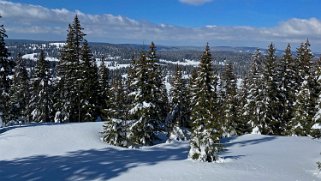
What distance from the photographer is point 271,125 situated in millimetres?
44594

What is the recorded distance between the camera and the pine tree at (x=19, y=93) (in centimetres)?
5803

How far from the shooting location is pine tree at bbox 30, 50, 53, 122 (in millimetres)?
49906

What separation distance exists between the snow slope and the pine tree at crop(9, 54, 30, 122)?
24729 millimetres

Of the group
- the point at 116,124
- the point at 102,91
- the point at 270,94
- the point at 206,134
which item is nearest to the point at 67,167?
the point at 206,134

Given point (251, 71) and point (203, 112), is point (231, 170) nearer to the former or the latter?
point (203, 112)

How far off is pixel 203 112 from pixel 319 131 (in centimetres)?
820

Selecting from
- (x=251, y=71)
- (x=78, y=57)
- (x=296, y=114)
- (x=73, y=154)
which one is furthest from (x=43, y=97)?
(x=296, y=114)

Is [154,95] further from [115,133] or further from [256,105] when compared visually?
[256,105]

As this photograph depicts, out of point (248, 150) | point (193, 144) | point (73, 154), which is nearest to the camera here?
point (193, 144)

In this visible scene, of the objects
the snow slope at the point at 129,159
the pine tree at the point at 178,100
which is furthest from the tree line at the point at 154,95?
the snow slope at the point at 129,159

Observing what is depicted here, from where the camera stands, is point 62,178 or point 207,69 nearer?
point 62,178

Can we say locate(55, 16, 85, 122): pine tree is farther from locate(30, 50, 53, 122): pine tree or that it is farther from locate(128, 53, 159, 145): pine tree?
locate(128, 53, 159, 145): pine tree

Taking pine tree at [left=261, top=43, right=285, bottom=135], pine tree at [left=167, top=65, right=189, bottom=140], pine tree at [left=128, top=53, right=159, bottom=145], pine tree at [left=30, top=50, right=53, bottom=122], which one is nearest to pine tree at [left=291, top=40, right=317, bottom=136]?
pine tree at [left=261, top=43, right=285, bottom=135]

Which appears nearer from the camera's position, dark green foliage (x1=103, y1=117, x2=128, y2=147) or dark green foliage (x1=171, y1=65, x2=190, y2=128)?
dark green foliage (x1=103, y1=117, x2=128, y2=147)
